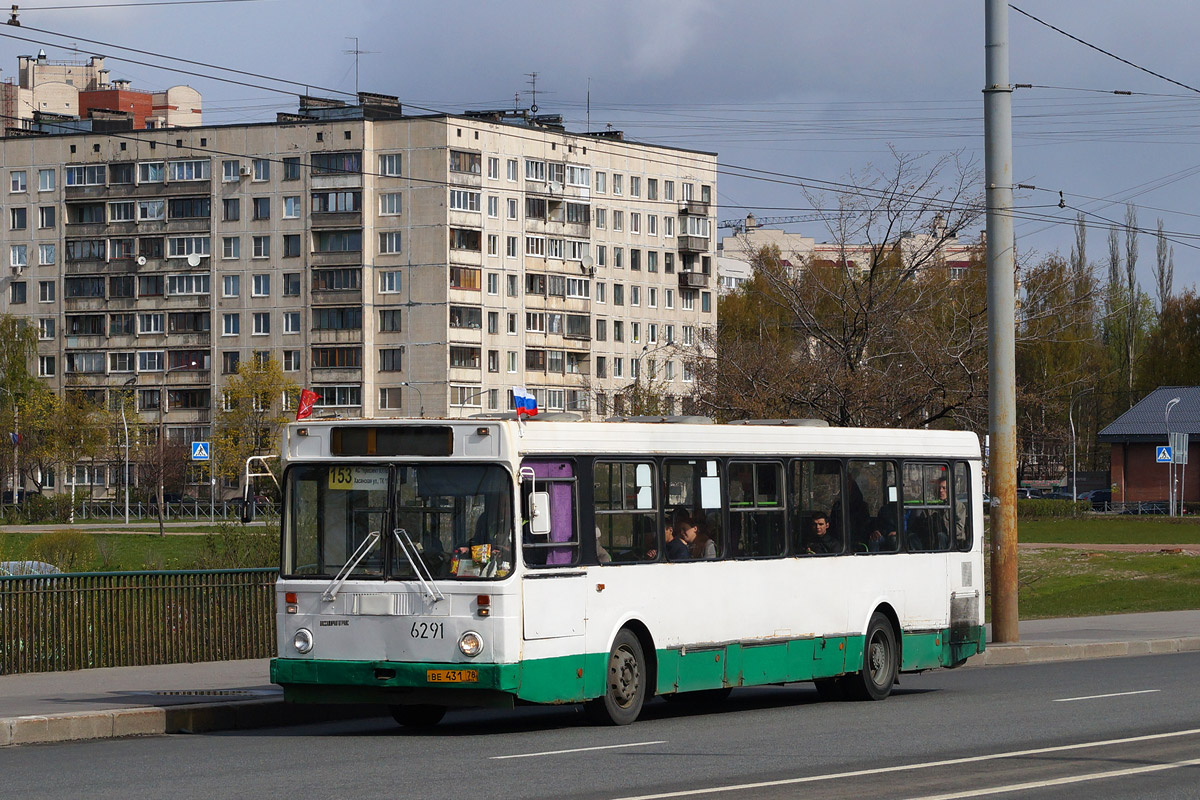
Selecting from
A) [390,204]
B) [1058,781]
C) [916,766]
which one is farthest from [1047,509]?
[1058,781]

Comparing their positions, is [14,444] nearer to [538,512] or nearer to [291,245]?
[291,245]

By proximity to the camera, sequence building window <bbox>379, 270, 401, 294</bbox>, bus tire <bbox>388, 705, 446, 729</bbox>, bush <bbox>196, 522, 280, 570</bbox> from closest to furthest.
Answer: bus tire <bbox>388, 705, 446, 729</bbox> → bush <bbox>196, 522, 280, 570</bbox> → building window <bbox>379, 270, 401, 294</bbox>

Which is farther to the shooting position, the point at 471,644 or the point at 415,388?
the point at 415,388

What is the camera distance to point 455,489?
1446 centimetres

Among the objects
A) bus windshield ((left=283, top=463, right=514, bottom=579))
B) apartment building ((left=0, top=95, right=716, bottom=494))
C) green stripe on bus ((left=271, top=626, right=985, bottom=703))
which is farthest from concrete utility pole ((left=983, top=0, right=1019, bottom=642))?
apartment building ((left=0, top=95, right=716, bottom=494))

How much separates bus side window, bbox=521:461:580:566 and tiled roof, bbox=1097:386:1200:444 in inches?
3048

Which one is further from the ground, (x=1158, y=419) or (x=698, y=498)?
(x=1158, y=419)

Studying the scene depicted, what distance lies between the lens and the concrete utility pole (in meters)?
23.7

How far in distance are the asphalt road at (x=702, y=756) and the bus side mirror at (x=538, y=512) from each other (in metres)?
1.66

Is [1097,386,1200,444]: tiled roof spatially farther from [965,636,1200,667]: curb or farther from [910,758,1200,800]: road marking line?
[910,758,1200,800]: road marking line

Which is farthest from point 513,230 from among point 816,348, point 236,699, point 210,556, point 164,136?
point 236,699

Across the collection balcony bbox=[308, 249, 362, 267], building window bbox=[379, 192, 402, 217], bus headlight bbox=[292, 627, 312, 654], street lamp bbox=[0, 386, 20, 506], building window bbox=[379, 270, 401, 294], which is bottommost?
bus headlight bbox=[292, 627, 312, 654]

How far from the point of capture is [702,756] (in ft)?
41.1

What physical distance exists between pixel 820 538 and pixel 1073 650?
25.4 ft
